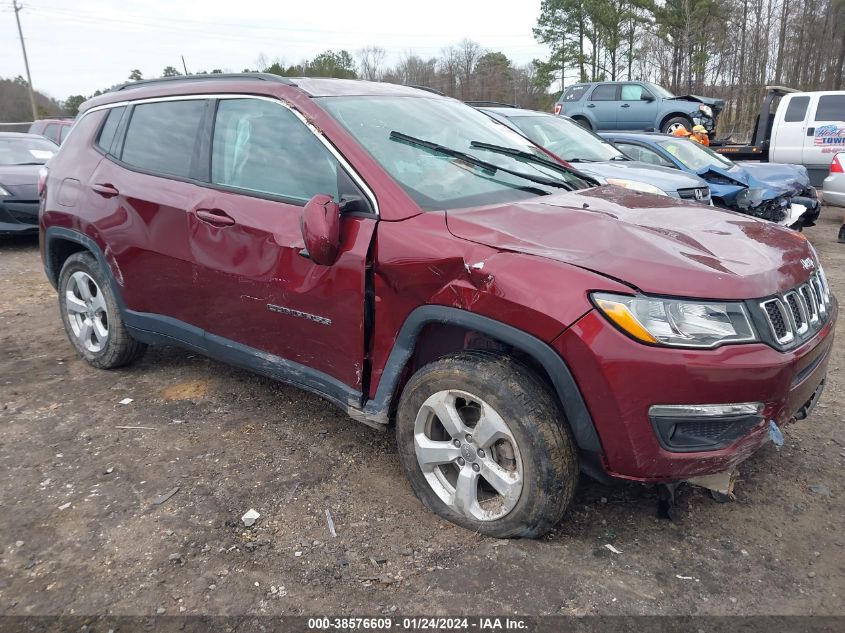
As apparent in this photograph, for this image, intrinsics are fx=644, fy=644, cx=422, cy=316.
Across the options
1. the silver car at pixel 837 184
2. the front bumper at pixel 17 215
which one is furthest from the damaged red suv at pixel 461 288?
the silver car at pixel 837 184

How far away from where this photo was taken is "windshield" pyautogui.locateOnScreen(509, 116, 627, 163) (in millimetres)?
7734

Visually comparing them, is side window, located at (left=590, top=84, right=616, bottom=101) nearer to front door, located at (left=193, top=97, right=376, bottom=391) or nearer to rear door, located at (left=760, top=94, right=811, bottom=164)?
rear door, located at (left=760, top=94, right=811, bottom=164)

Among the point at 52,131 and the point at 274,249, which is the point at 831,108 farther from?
the point at 52,131

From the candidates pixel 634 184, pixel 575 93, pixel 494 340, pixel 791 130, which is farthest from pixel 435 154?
pixel 575 93

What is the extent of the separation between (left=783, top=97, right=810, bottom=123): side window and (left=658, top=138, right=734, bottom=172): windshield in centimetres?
462

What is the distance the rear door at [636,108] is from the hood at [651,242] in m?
14.6

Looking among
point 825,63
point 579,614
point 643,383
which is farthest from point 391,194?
point 825,63

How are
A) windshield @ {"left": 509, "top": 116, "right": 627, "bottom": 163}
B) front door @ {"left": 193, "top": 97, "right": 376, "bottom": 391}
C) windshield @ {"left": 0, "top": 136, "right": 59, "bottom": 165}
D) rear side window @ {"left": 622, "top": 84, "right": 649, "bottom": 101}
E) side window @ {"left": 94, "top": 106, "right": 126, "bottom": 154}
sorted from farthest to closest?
rear side window @ {"left": 622, "top": 84, "right": 649, "bottom": 101} → windshield @ {"left": 0, "top": 136, "right": 59, "bottom": 165} → windshield @ {"left": 509, "top": 116, "right": 627, "bottom": 163} → side window @ {"left": 94, "top": 106, "right": 126, "bottom": 154} → front door @ {"left": 193, "top": 97, "right": 376, "bottom": 391}

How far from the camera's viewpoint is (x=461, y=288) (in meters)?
2.39

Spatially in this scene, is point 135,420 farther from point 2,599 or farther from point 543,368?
point 543,368

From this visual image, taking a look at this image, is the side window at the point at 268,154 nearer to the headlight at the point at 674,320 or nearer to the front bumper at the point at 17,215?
the headlight at the point at 674,320

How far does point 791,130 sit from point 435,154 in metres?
12.4

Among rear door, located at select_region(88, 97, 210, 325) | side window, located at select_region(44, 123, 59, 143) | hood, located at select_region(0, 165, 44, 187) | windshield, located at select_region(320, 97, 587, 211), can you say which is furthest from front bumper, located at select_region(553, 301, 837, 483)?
side window, located at select_region(44, 123, 59, 143)

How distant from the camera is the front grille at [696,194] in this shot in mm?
7113
